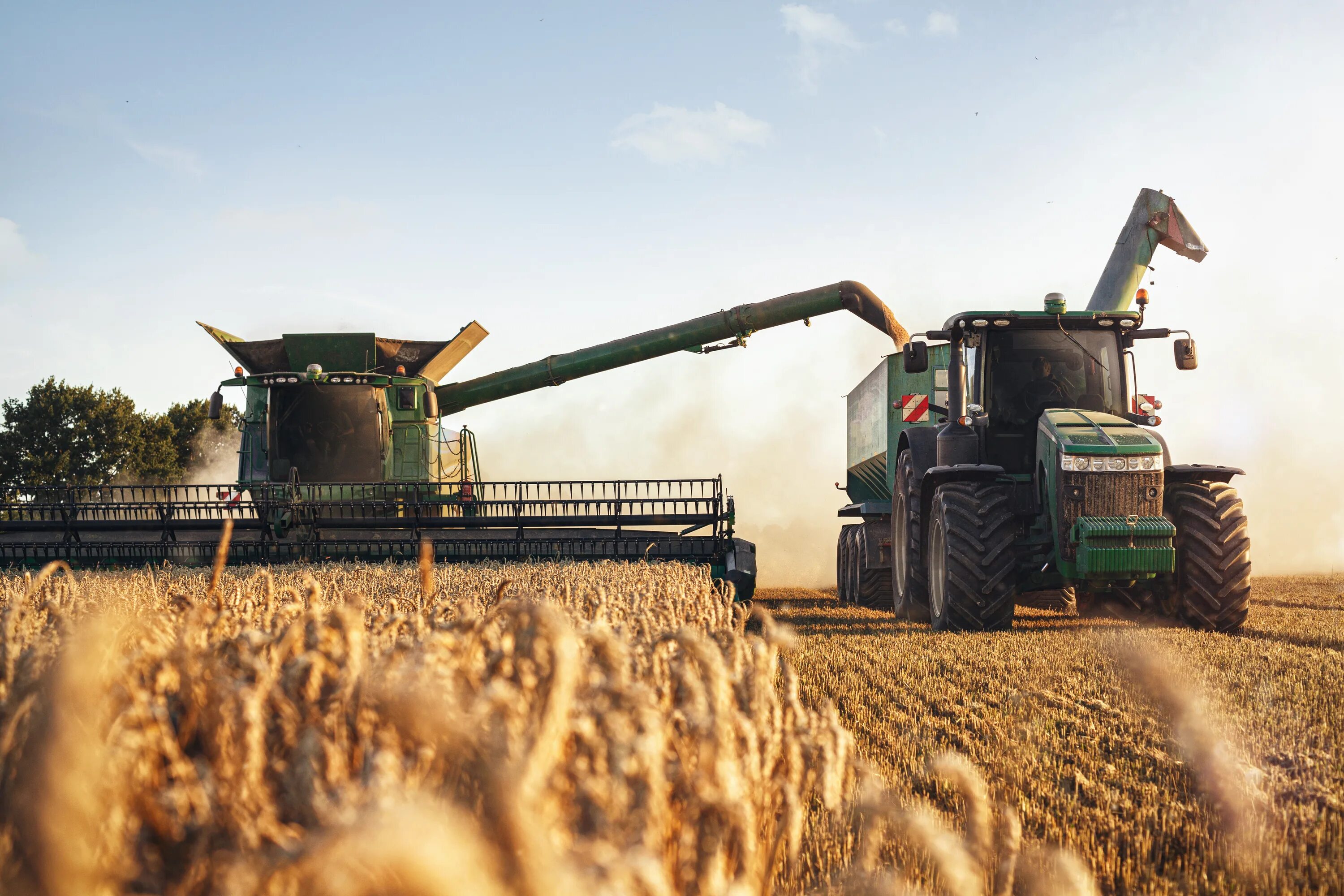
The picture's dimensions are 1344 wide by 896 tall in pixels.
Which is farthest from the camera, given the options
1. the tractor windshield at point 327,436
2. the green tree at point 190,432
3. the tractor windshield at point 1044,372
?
the green tree at point 190,432

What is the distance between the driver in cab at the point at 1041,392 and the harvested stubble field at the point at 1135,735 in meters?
1.99

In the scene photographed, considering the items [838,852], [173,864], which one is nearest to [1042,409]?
[838,852]

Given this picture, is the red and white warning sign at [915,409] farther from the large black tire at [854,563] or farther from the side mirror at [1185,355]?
the side mirror at [1185,355]

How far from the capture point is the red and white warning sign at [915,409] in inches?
463

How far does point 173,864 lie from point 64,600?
4.80m

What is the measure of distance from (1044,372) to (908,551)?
79.4 inches

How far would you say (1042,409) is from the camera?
28.8 feet

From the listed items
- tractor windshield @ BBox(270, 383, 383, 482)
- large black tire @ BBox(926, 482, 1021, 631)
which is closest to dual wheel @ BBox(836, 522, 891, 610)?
large black tire @ BBox(926, 482, 1021, 631)

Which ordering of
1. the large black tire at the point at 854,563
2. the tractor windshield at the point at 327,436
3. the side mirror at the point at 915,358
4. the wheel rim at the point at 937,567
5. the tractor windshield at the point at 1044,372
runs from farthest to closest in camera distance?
the large black tire at the point at 854,563 → the tractor windshield at the point at 327,436 → the tractor windshield at the point at 1044,372 → the side mirror at the point at 915,358 → the wheel rim at the point at 937,567

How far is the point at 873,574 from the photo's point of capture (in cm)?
1277

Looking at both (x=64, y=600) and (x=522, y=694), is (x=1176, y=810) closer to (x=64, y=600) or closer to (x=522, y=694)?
(x=522, y=694)

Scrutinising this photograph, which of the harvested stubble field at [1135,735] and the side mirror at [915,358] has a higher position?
the side mirror at [915,358]

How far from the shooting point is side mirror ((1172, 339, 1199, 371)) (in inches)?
324

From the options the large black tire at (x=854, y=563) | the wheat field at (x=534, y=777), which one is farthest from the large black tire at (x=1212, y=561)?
the large black tire at (x=854, y=563)
